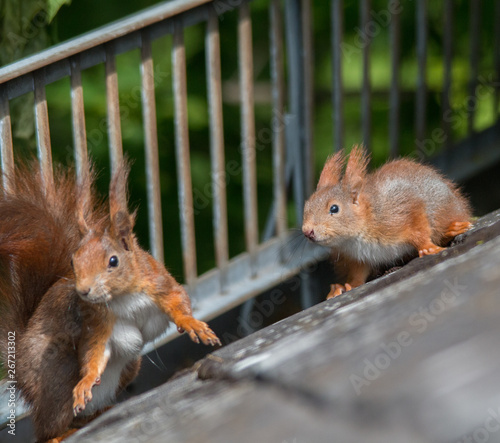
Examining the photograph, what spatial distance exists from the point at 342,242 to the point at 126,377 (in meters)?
0.76

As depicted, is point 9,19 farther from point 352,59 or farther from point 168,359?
point 352,59

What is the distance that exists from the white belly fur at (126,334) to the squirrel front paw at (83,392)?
0.09 m

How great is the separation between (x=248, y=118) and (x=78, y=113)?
2.78 feet

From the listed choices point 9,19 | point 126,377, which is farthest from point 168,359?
point 9,19

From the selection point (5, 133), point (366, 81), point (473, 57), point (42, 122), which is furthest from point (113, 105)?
point (473, 57)

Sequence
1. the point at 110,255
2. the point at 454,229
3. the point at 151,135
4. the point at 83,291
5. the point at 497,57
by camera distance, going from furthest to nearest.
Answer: the point at 497,57 < the point at 151,135 < the point at 454,229 < the point at 110,255 < the point at 83,291

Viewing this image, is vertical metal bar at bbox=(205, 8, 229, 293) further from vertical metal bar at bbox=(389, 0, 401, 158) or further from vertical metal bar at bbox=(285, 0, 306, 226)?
vertical metal bar at bbox=(389, 0, 401, 158)

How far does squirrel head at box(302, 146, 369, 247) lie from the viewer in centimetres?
243

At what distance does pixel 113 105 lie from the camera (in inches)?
114

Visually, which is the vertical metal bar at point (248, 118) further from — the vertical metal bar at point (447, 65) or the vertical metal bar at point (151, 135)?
the vertical metal bar at point (447, 65)

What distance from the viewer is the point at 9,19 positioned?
3.30 metres

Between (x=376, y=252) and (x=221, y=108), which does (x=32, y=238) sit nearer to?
(x=376, y=252)

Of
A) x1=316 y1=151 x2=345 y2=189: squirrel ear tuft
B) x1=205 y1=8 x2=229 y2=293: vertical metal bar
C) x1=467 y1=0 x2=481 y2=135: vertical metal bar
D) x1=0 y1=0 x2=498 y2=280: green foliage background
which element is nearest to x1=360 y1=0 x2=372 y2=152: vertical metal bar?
x1=0 y1=0 x2=498 y2=280: green foliage background

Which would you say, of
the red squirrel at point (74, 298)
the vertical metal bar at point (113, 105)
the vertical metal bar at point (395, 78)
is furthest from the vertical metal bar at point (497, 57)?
the red squirrel at point (74, 298)
